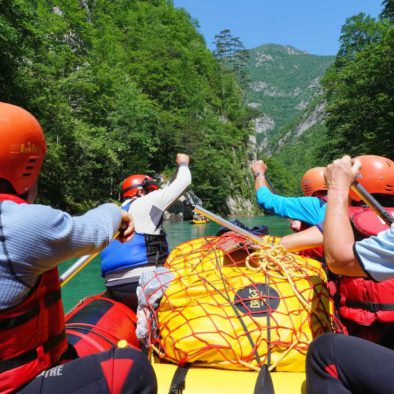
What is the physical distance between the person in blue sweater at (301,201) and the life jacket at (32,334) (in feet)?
6.96

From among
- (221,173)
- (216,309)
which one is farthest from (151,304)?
(221,173)

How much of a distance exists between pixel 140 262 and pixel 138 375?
1863 millimetres

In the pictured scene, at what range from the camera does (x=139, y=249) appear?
10.7 feet

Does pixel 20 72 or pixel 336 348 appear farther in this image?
pixel 20 72

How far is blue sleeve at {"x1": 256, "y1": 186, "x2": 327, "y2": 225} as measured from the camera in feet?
10.2

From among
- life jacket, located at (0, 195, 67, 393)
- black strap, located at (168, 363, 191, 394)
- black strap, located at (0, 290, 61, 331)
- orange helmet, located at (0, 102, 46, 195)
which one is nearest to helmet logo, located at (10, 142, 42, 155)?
orange helmet, located at (0, 102, 46, 195)

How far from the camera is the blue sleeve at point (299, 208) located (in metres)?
3.11

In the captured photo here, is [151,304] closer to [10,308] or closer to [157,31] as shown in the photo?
[10,308]

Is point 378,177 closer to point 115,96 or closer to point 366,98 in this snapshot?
point 366,98

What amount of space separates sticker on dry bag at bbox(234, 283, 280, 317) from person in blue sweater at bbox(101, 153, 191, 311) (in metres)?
1.21

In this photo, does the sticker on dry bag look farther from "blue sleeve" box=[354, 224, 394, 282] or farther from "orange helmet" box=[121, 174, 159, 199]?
"orange helmet" box=[121, 174, 159, 199]

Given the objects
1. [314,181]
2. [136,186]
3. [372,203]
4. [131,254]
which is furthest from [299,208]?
[136,186]

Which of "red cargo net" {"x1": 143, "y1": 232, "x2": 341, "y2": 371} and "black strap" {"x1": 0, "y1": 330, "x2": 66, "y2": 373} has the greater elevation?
"black strap" {"x1": 0, "y1": 330, "x2": 66, "y2": 373}

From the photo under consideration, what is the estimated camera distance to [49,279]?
1.47m
